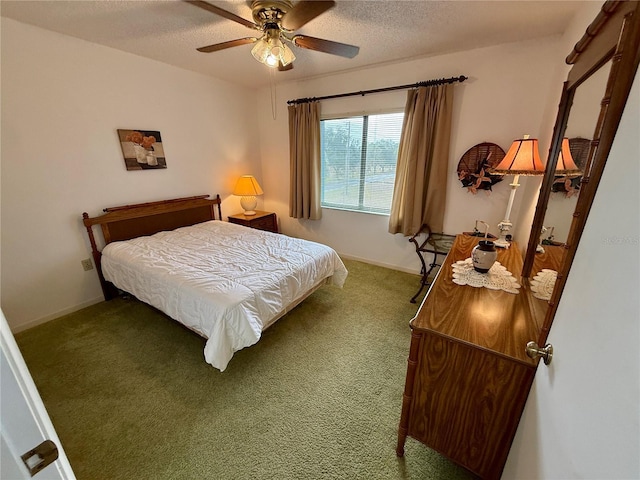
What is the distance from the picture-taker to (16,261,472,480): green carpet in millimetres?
1288

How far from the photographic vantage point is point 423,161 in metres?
2.81

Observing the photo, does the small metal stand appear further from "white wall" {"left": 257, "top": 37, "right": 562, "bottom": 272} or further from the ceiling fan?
the ceiling fan

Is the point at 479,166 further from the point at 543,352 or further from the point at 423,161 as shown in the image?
the point at 543,352

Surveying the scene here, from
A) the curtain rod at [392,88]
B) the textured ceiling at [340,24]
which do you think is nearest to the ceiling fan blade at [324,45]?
the textured ceiling at [340,24]

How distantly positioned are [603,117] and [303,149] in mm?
3183

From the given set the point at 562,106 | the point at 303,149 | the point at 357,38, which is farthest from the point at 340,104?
the point at 562,106

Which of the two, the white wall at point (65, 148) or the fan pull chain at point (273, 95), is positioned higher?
the fan pull chain at point (273, 95)

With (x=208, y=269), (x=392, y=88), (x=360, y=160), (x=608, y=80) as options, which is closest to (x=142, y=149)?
(x=208, y=269)

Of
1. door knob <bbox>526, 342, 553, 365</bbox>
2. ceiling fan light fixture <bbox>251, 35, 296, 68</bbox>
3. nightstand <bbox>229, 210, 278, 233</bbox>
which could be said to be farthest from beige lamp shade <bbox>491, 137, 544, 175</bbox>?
nightstand <bbox>229, 210, 278, 233</bbox>

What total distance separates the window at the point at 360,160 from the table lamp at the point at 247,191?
40.9 inches

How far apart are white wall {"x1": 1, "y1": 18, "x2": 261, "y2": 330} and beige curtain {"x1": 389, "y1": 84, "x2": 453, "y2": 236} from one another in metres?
2.68

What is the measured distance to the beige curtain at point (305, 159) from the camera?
3449 millimetres

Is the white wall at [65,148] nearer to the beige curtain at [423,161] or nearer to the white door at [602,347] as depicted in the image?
the beige curtain at [423,161]

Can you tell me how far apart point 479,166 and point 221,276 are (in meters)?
2.73
